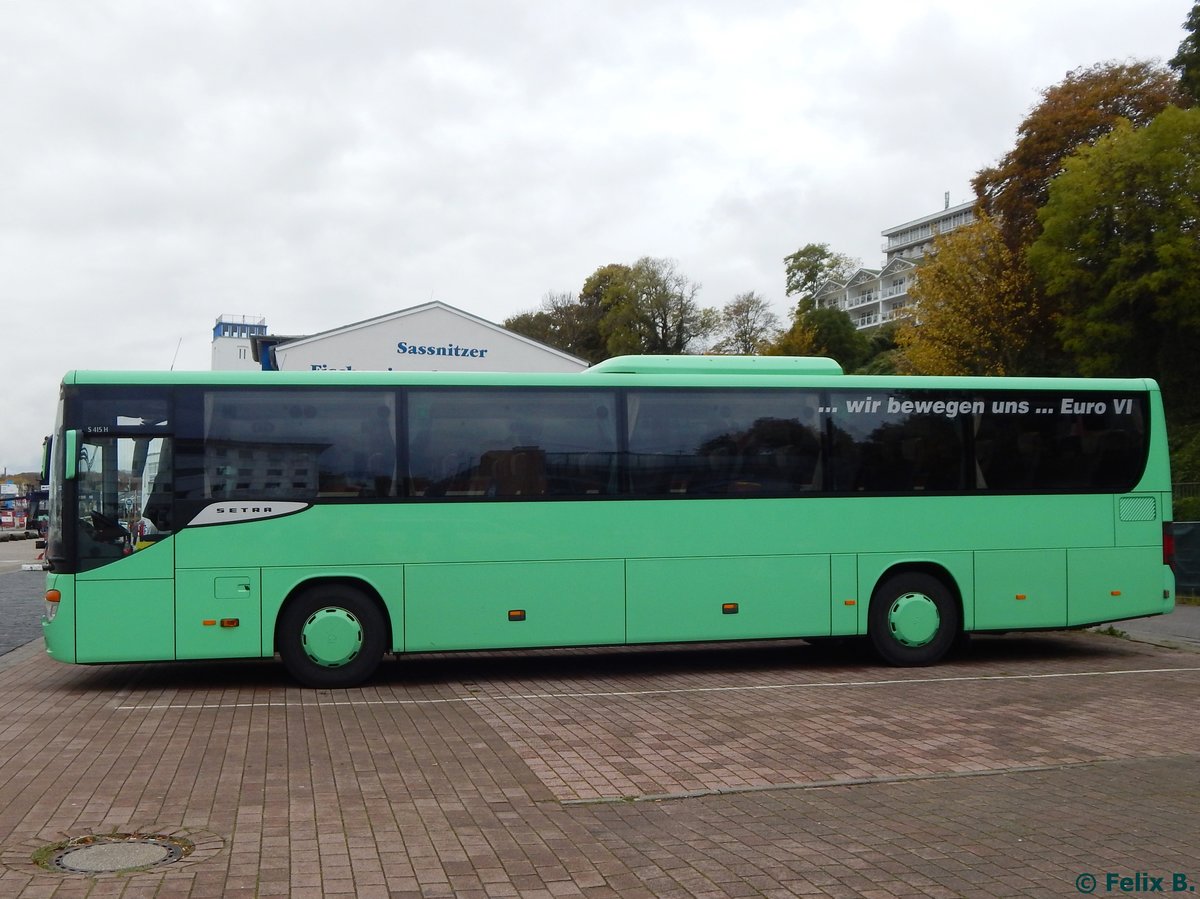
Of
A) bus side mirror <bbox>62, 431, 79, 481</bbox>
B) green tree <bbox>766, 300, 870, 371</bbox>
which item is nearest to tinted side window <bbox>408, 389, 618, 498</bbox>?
bus side mirror <bbox>62, 431, 79, 481</bbox>

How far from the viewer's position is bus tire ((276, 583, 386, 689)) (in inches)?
480

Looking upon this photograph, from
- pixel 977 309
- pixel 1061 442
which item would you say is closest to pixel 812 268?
pixel 977 309

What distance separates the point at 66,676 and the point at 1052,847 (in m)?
10.5

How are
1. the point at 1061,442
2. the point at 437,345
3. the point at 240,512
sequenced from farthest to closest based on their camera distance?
1. the point at 437,345
2. the point at 1061,442
3. the point at 240,512

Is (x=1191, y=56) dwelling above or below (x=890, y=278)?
below

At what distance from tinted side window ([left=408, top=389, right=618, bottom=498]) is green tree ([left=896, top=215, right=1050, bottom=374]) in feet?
123

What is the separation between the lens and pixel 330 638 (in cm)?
1222

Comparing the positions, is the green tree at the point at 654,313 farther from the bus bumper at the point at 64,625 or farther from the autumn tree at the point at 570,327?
the bus bumper at the point at 64,625

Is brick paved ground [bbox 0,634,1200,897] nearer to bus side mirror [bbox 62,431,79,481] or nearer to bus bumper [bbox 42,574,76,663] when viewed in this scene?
bus bumper [bbox 42,574,76,663]

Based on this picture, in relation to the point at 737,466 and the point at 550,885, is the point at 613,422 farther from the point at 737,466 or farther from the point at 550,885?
the point at 550,885

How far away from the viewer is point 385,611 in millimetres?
12477

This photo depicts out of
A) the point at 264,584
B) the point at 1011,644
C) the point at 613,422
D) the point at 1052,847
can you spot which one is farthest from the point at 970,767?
the point at 1011,644

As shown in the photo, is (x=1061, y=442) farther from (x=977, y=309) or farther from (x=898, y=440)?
(x=977, y=309)

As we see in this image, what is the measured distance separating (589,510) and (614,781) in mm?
5140
